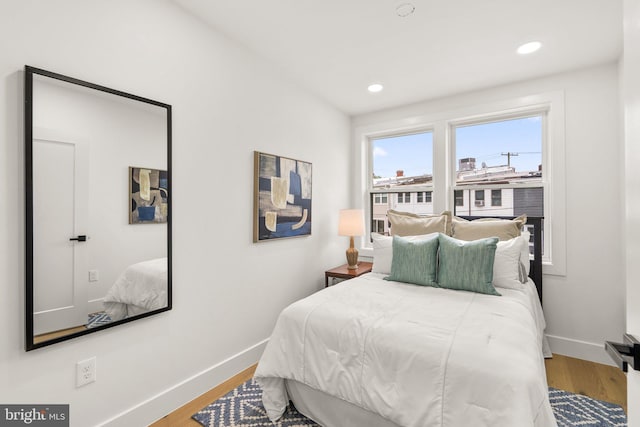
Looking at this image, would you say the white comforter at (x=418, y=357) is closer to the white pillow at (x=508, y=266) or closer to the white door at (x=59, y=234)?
the white pillow at (x=508, y=266)

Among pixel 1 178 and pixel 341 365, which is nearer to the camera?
pixel 1 178

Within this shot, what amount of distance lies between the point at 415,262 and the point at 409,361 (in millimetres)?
1105

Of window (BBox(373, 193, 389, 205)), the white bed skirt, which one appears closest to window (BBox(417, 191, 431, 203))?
window (BBox(373, 193, 389, 205))

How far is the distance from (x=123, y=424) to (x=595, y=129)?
408 centimetres

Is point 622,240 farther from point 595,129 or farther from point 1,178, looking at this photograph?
point 1,178

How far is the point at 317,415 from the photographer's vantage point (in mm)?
1828

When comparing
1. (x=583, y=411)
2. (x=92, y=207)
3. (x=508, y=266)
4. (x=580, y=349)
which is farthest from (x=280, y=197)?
(x=580, y=349)

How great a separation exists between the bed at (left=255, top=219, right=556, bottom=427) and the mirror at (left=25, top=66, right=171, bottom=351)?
896mm

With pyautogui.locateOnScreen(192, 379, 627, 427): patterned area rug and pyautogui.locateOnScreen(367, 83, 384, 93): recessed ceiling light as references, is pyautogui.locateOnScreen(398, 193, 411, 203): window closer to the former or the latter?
pyautogui.locateOnScreen(367, 83, 384, 93): recessed ceiling light

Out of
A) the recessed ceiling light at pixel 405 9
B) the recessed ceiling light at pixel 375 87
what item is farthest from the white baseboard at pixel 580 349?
the recessed ceiling light at pixel 405 9

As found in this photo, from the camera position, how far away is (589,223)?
8.93ft

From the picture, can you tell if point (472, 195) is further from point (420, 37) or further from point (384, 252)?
point (420, 37)

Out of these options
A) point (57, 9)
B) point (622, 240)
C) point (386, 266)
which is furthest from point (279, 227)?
point (622, 240)
